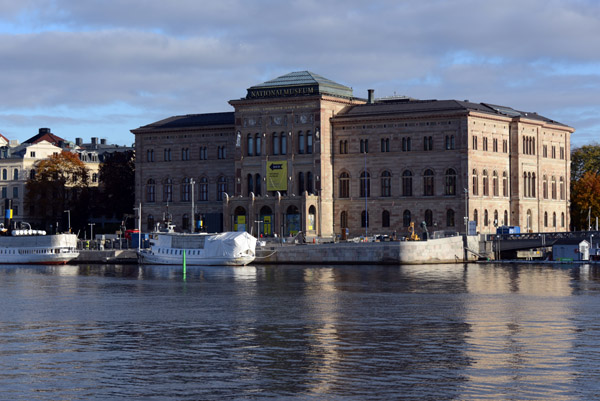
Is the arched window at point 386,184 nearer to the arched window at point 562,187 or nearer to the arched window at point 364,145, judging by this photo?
the arched window at point 364,145

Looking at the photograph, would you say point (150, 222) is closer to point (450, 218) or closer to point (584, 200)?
point (450, 218)

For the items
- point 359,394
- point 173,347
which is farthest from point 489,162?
point 359,394

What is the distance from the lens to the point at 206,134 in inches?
6747

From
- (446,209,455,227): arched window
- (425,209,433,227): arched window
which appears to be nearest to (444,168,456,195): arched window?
(446,209,455,227): arched window

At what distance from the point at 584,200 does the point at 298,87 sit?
50148 millimetres

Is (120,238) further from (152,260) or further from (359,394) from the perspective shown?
(359,394)

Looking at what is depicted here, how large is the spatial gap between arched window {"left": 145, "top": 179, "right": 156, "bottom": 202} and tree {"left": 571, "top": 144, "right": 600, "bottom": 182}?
2689 inches

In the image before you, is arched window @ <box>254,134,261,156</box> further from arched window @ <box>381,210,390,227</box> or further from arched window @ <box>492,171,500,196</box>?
arched window @ <box>492,171,500,196</box>

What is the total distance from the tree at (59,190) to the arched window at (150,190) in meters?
14.4

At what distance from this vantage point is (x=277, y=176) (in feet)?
525

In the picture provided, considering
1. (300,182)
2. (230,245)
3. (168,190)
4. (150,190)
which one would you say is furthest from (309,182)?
(150,190)

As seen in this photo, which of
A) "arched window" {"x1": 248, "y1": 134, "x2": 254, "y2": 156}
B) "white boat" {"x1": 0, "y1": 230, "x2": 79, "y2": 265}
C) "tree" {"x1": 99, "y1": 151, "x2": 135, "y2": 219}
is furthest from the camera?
"tree" {"x1": 99, "y1": 151, "x2": 135, "y2": 219}

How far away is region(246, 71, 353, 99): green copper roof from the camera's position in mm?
157375

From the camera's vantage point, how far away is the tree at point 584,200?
17775cm
